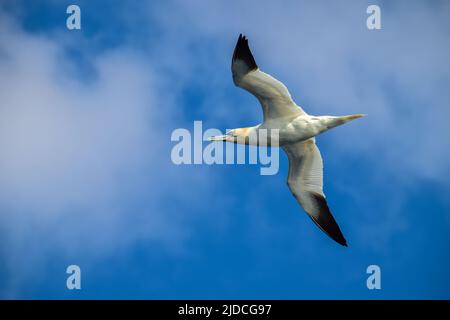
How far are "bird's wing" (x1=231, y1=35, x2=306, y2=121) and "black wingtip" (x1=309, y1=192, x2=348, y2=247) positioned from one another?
9.59 ft

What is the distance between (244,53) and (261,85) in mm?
916

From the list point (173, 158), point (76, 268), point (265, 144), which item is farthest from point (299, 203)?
point (76, 268)

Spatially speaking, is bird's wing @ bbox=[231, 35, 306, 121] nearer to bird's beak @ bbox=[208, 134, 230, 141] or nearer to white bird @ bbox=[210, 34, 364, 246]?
white bird @ bbox=[210, 34, 364, 246]

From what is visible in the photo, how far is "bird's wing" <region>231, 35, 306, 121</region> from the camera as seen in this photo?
64.0 ft

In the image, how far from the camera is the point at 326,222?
70.4 feet

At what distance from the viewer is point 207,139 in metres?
21.2

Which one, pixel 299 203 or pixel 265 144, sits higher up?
pixel 265 144

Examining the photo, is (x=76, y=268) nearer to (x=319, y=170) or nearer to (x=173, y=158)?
Answer: (x=173, y=158)

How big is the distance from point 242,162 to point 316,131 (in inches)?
80.1

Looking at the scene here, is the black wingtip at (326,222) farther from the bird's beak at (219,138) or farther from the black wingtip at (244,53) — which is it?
the black wingtip at (244,53)

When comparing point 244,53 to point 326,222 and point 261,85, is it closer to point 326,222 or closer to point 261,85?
point 261,85
